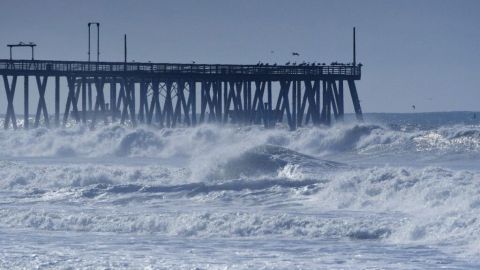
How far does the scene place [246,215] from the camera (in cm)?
1952

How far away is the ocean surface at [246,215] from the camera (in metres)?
16.2

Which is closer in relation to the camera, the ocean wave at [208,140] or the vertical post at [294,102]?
the ocean wave at [208,140]

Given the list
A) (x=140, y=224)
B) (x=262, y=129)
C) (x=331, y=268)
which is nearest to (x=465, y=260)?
(x=331, y=268)

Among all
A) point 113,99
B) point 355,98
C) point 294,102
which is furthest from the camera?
point 113,99

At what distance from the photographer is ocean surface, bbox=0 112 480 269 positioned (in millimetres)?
16172

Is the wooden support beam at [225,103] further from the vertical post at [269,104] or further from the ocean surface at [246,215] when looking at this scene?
the ocean surface at [246,215]

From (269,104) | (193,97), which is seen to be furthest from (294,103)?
(193,97)

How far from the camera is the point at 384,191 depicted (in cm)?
2192

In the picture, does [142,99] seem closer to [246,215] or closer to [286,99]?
[286,99]

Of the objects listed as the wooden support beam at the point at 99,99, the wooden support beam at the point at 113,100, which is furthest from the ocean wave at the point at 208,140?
the wooden support beam at the point at 113,100

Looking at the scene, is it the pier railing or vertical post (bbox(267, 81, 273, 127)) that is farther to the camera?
vertical post (bbox(267, 81, 273, 127))

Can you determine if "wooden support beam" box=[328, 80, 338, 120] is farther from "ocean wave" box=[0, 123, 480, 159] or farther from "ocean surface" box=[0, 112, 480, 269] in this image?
"ocean surface" box=[0, 112, 480, 269]

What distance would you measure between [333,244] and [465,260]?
2.33 meters

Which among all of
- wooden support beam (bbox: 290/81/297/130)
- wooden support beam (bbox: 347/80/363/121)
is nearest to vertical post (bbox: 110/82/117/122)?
wooden support beam (bbox: 290/81/297/130)
